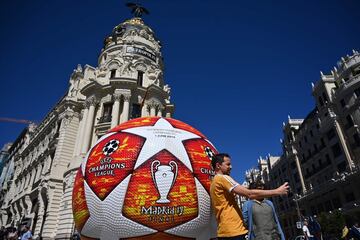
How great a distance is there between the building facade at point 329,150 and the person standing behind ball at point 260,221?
32212 mm

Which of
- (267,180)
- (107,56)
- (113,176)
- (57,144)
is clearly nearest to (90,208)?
(113,176)

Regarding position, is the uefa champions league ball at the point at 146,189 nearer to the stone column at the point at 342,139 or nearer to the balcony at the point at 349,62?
the stone column at the point at 342,139

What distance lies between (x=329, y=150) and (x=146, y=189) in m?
39.4

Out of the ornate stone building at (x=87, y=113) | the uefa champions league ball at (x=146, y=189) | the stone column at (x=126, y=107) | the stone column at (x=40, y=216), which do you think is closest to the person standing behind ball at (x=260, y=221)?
the uefa champions league ball at (x=146, y=189)

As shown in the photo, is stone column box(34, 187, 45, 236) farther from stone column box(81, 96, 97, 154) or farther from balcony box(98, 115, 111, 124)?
balcony box(98, 115, 111, 124)

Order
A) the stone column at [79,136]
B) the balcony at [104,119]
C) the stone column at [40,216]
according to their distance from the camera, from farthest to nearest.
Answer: the balcony at [104,119]
the stone column at [40,216]
the stone column at [79,136]

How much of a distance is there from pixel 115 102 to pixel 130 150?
21183 mm

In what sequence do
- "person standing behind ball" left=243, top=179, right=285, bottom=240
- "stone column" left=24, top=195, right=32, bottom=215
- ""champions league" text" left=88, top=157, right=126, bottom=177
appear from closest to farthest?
"person standing behind ball" left=243, top=179, right=285, bottom=240 < ""champions league" text" left=88, top=157, right=126, bottom=177 < "stone column" left=24, top=195, right=32, bottom=215

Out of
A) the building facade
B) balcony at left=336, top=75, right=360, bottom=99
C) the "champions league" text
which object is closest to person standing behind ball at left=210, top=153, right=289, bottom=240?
the "champions league" text

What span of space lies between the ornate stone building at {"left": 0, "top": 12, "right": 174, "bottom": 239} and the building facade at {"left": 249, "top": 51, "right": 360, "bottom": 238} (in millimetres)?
24026

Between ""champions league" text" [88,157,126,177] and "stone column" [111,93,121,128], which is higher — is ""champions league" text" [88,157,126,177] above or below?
below

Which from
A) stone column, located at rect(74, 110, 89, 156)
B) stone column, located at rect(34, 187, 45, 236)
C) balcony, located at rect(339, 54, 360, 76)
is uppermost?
balcony, located at rect(339, 54, 360, 76)

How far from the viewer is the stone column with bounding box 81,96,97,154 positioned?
928 inches

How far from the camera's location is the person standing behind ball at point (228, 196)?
9.75 feet
